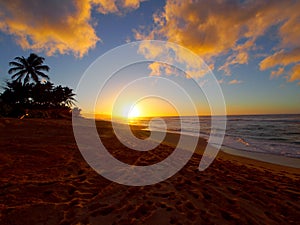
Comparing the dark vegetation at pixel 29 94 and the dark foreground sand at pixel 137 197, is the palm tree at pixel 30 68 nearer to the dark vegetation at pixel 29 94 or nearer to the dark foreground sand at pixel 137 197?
the dark vegetation at pixel 29 94

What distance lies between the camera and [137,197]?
3912mm

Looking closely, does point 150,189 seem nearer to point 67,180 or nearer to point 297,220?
Answer: point 67,180

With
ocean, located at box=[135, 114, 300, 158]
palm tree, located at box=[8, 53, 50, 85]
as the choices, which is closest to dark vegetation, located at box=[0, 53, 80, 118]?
palm tree, located at box=[8, 53, 50, 85]

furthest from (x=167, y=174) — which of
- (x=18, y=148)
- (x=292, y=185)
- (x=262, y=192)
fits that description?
(x=18, y=148)

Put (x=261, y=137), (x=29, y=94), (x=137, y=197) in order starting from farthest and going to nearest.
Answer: (x=29, y=94), (x=261, y=137), (x=137, y=197)

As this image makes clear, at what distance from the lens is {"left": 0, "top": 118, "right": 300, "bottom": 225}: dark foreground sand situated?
3123 mm

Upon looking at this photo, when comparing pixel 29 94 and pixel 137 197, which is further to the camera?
pixel 29 94

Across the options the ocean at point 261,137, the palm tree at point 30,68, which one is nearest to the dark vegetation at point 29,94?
the palm tree at point 30,68

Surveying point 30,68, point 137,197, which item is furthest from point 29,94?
point 137,197

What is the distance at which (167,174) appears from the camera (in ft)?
18.2

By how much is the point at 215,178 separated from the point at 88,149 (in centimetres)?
576

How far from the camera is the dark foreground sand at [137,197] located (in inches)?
123

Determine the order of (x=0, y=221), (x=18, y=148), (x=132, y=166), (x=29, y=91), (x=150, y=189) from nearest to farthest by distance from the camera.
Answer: (x=0, y=221) < (x=150, y=189) < (x=132, y=166) < (x=18, y=148) < (x=29, y=91)

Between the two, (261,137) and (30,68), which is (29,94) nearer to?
(30,68)
